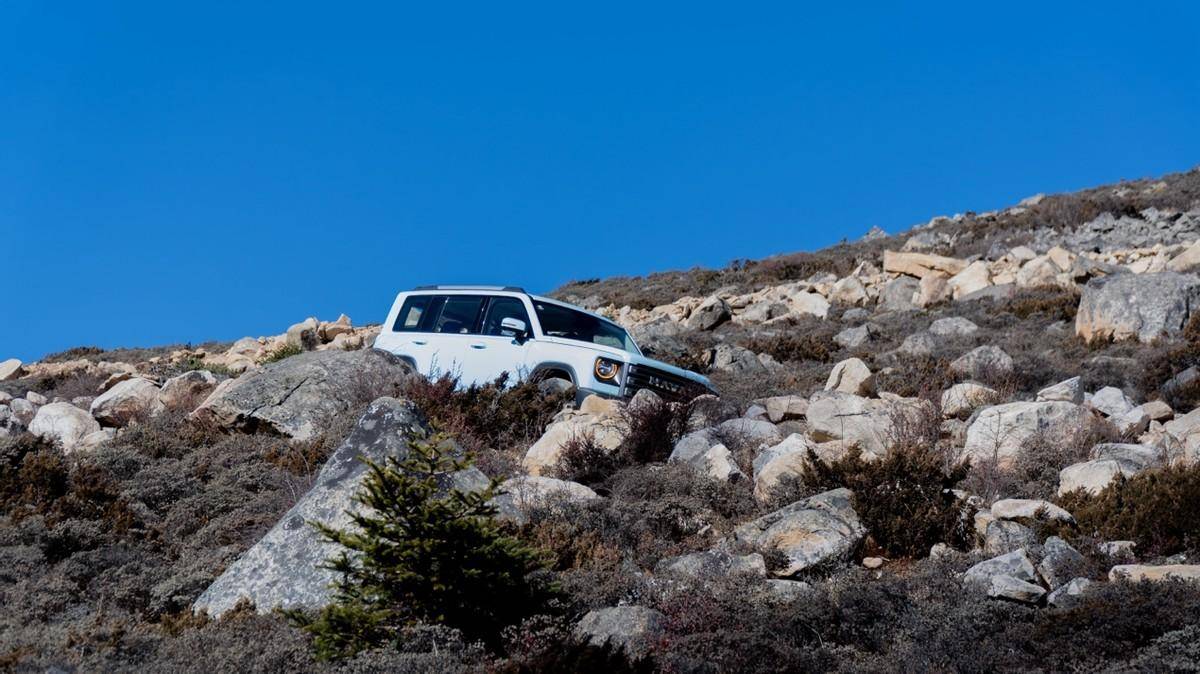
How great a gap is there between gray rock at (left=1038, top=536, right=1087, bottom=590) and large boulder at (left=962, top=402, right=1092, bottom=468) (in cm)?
252

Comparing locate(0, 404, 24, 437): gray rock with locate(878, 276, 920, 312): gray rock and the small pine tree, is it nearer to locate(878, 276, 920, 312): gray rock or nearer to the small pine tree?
the small pine tree

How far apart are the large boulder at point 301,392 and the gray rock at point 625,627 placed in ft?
21.2

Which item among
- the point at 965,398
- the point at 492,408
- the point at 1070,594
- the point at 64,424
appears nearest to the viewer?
the point at 1070,594

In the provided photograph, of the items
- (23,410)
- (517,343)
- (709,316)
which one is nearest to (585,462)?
(517,343)

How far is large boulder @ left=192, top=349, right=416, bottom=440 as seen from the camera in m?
12.4

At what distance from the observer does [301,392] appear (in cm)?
1280

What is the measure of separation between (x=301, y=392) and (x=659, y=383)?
4.18m

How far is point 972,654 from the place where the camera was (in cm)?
584

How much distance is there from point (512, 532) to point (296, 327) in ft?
57.0

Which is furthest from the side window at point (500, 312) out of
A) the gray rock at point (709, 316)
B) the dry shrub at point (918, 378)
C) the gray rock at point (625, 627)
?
the gray rock at point (709, 316)

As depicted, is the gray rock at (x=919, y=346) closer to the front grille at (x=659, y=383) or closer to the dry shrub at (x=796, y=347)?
the dry shrub at (x=796, y=347)

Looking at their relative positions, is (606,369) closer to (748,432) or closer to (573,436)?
(573,436)

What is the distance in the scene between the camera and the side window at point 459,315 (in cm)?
1454

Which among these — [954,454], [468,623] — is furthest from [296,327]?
[468,623]
